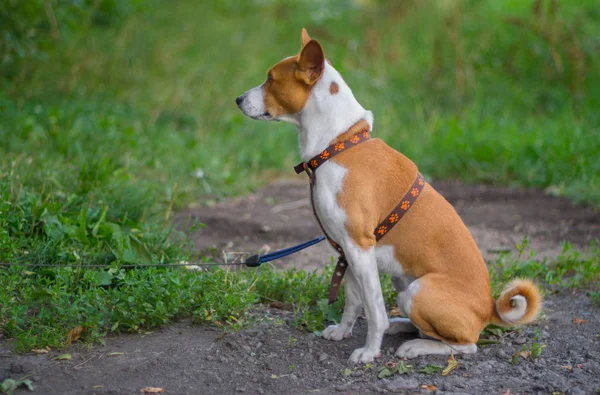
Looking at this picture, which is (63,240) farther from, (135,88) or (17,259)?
(135,88)

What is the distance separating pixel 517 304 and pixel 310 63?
62.4 inches

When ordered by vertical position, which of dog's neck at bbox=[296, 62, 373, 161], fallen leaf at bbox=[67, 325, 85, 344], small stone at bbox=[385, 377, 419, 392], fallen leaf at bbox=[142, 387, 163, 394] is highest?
dog's neck at bbox=[296, 62, 373, 161]

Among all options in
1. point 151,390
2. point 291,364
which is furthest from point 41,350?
point 291,364

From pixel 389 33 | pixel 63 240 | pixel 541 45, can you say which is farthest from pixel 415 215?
pixel 389 33

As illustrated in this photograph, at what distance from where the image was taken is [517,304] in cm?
346

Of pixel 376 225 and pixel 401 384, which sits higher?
pixel 376 225

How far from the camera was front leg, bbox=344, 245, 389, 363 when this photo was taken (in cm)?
339

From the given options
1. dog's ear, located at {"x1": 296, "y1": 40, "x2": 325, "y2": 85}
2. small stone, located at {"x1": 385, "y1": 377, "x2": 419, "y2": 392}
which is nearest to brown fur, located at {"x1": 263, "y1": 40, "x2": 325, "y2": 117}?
dog's ear, located at {"x1": 296, "y1": 40, "x2": 325, "y2": 85}

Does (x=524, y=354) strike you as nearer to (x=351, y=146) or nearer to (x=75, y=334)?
(x=351, y=146)

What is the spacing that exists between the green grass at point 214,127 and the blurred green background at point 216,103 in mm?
23

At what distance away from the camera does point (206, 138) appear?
758 cm

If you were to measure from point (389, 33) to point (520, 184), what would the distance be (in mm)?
4390

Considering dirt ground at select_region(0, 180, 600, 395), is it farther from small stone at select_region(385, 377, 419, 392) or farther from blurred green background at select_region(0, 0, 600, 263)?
blurred green background at select_region(0, 0, 600, 263)

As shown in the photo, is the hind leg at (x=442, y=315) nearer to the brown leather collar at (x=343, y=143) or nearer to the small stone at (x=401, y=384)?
the small stone at (x=401, y=384)
